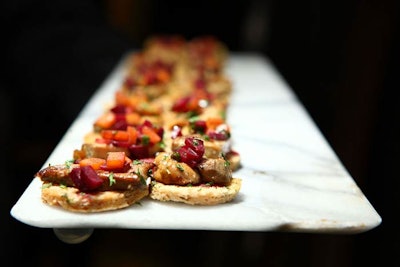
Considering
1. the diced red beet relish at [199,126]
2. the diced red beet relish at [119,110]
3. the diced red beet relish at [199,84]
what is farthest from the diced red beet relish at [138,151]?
the diced red beet relish at [199,84]

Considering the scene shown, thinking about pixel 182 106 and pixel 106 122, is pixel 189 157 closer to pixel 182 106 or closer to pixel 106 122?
pixel 106 122

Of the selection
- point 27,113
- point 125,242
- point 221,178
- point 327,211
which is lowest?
point 125,242

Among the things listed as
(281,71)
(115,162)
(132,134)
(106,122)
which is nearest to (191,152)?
(115,162)

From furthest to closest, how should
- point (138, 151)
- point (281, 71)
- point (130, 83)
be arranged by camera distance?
point (281, 71)
point (130, 83)
point (138, 151)

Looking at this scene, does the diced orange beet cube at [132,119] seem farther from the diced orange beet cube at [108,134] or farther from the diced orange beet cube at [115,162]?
the diced orange beet cube at [115,162]

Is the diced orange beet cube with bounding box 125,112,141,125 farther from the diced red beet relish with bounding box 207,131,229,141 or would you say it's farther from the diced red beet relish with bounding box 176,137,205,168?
the diced red beet relish with bounding box 176,137,205,168

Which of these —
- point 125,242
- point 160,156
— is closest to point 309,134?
point 160,156

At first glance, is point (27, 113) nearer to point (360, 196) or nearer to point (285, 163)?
point (285, 163)

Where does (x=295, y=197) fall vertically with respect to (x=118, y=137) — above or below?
below
